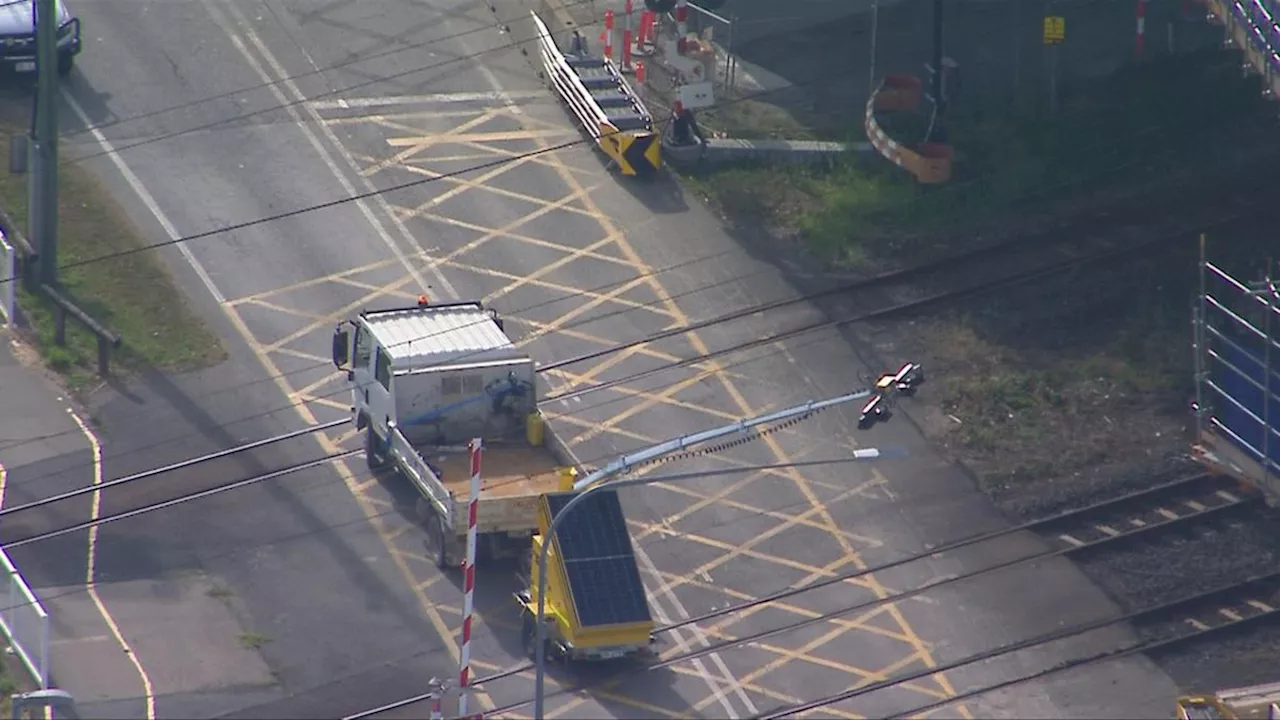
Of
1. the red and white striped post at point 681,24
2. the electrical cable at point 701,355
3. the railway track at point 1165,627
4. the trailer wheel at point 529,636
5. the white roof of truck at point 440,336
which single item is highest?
the red and white striped post at point 681,24

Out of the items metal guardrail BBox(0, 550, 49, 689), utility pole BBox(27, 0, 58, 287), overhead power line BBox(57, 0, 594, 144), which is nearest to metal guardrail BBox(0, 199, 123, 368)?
utility pole BBox(27, 0, 58, 287)

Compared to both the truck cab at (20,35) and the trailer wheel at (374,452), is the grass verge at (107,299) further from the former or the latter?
the trailer wheel at (374,452)

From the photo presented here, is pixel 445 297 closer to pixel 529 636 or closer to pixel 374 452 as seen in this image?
pixel 374 452

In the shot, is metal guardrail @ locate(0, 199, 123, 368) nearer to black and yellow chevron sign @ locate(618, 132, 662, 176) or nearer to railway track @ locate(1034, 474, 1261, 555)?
black and yellow chevron sign @ locate(618, 132, 662, 176)

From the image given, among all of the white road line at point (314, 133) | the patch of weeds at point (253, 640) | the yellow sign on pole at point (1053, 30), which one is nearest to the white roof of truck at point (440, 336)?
the white road line at point (314, 133)

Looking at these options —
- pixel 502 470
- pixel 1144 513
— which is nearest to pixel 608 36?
pixel 502 470

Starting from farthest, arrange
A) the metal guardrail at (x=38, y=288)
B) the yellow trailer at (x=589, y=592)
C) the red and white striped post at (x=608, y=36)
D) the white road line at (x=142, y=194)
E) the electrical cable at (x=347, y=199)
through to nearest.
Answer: the red and white striped post at (x=608, y=36), the electrical cable at (x=347, y=199), the white road line at (x=142, y=194), the metal guardrail at (x=38, y=288), the yellow trailer at (x=589, y=592)
